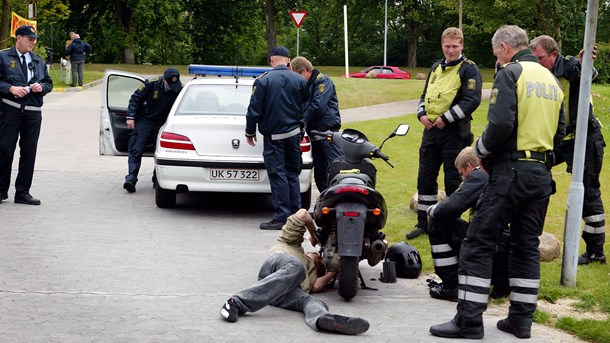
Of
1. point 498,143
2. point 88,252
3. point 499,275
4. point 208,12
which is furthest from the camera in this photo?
point 208,12

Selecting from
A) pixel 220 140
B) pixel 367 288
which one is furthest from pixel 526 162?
pixel 220 140

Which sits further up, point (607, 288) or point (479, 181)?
point (479, 181)

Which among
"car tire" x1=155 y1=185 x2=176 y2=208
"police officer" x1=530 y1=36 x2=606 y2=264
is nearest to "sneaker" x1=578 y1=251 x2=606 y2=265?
"police officer" x1=530 y1=36 x2=606 y2=264

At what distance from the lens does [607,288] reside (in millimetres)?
7441

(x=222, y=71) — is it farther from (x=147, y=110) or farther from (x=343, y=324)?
(x=343, y=324)

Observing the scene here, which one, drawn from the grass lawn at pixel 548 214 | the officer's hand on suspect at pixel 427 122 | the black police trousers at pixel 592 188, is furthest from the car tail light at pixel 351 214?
the officer's hand on suspect at pixel 427 122

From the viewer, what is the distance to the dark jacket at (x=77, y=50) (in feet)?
109

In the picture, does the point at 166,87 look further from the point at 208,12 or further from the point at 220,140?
the point at 208,12

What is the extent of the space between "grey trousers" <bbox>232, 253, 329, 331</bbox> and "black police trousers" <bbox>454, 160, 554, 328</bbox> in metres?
0.99

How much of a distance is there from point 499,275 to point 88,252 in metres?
3.77

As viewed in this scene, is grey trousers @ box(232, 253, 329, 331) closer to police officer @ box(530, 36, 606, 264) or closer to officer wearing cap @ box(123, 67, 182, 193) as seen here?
police officer @ box(530, 36, 606, 264)

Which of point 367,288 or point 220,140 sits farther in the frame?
point 220,140

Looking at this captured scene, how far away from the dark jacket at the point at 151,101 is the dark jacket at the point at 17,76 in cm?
140

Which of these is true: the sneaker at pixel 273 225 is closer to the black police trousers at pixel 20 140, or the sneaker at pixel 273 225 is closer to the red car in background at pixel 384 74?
the black police trousers at pixel 20 140
